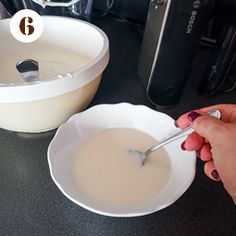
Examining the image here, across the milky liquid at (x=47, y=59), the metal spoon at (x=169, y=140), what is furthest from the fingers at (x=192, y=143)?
the milky liquid at (x=47, y=59)

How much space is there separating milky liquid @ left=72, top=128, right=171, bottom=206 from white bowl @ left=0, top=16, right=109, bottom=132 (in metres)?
0.07

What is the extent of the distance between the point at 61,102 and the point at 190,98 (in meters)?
0.29

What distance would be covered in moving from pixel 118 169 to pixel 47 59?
279 millimetres

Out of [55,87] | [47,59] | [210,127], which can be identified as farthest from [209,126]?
[47,59]

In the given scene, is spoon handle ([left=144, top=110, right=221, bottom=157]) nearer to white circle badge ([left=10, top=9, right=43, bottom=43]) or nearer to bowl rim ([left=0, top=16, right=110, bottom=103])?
bowl rim ([left=0, top=16, right=110, bottom=103])

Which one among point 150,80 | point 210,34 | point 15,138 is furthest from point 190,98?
point 15,138

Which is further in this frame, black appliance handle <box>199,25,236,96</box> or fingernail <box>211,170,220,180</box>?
black appliance handle <box>199,25,236,96</box>

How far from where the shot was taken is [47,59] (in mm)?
580

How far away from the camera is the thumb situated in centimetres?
36

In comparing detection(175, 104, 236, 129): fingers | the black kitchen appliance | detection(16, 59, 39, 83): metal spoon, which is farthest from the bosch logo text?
detection(16, 59, 39, 83): metal spoon

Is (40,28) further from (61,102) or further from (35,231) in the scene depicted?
(35,231)

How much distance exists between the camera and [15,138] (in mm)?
507

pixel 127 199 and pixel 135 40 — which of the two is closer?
pixel 127 199

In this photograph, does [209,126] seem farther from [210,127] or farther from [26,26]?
[26,26]
